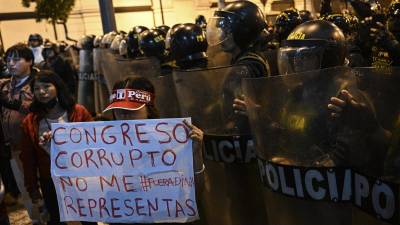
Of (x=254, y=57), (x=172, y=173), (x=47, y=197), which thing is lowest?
(x=47, y=197)

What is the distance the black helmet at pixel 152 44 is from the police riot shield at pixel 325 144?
3202 mm

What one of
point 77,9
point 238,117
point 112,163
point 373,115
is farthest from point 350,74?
point 77,9

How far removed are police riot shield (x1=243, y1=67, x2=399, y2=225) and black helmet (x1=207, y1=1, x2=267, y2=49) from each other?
124cm

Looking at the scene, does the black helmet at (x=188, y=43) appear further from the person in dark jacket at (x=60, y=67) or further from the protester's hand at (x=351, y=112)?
the person in dark jacket at (x=60, y=67)

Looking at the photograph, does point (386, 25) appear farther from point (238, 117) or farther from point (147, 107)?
point (147, 107)

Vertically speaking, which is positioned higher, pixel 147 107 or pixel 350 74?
pixel 350 74

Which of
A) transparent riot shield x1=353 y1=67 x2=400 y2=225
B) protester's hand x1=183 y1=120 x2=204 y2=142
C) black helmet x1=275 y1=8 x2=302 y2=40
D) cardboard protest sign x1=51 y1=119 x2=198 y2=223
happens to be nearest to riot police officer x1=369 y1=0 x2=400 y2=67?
black helmet x1=275 y1=8 x2=302 y2=40

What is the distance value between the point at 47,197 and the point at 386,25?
3.35 m

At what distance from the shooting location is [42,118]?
11.0ft

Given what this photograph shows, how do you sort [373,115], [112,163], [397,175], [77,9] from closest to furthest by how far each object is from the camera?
1. [397,175]
2. [373,115]
3. [112,163]
4. [77,9]

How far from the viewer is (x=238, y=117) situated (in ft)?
9.63

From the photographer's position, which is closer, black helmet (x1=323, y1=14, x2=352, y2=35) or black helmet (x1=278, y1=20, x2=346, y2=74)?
black helmet (x1=278, y1=20, x2=346, y2=74)

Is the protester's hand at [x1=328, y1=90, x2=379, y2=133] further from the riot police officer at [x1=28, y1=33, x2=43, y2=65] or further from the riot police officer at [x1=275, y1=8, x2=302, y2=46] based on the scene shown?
the riot police officer at [x1=28, y1=33, x2=43, y2=65]

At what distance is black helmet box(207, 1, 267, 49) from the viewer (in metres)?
3.50
